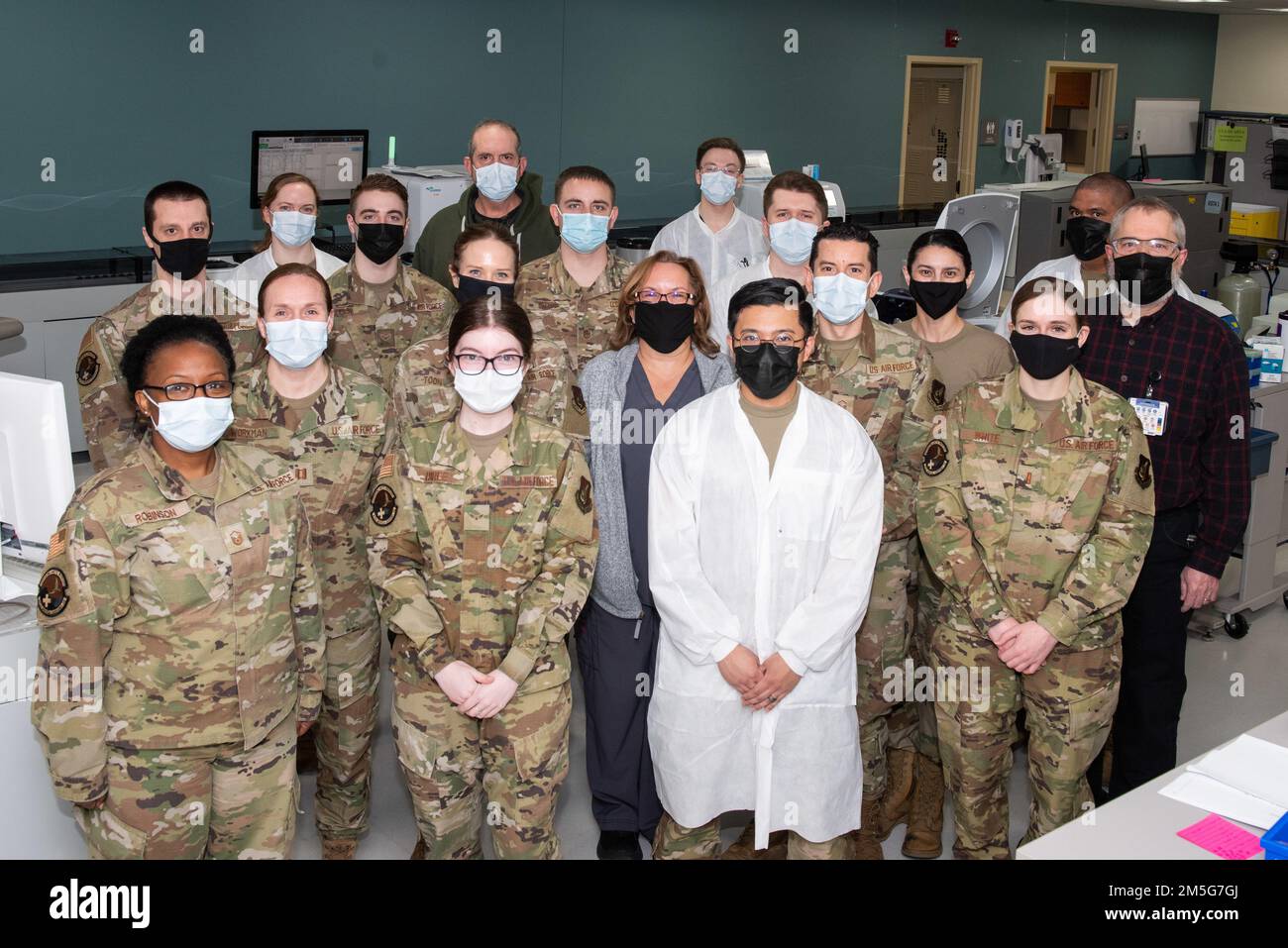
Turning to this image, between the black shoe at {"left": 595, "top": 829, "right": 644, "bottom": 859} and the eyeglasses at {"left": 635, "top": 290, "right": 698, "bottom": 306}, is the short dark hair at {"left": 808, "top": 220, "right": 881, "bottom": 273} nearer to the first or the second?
the eyeglasses at {"left": 635, "top": 290, "right": 698, "bottom": 306}

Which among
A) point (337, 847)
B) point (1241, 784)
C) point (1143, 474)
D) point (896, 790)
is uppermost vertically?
point (1143, 474)

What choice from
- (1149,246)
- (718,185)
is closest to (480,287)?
(718,185)

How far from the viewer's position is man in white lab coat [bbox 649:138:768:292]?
14.5 ft

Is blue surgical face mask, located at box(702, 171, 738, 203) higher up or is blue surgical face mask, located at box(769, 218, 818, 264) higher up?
blue surgical face mask, located at box(702, 171, 738, 203)

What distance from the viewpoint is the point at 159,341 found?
2.38 meters

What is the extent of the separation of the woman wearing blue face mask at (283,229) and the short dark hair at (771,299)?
1.64 metres

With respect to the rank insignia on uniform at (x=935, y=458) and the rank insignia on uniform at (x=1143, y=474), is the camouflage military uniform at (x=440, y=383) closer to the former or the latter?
the rank insignia on uniform at (x=935, y=458)

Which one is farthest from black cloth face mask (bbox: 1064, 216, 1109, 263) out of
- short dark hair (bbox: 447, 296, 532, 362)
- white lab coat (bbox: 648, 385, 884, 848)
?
short dark hair (bbox: 447, 296, 532, 362)

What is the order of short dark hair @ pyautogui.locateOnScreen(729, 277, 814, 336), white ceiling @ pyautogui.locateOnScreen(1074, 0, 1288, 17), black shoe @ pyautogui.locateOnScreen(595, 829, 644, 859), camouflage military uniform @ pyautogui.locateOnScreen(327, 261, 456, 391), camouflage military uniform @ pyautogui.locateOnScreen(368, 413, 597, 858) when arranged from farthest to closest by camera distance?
white ceiling @ pyautogui.locateOnScreen(1074, 0, 1288, 17) < camouflage military uniform @ pyautogui.locateOnScreen(327, 261, 456, 391) < black shoe @ pyautogui.locateOnScreen(595, 829, 644, 859) < short dark hair @ pyautogui.locateOnScreen(729, 277, 814, 336) < camouflage military uniform @ pyautogui.locateOnScreen(368, 413, 597, 858)

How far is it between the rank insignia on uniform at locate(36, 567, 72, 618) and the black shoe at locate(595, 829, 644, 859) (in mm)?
1553

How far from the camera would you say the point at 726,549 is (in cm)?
270

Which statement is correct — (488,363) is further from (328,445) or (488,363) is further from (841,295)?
(841,295)

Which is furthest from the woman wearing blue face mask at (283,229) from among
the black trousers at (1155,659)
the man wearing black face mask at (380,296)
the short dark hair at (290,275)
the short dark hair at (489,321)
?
the black trousers at (1155,659)

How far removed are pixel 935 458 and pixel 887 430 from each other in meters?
0.24
